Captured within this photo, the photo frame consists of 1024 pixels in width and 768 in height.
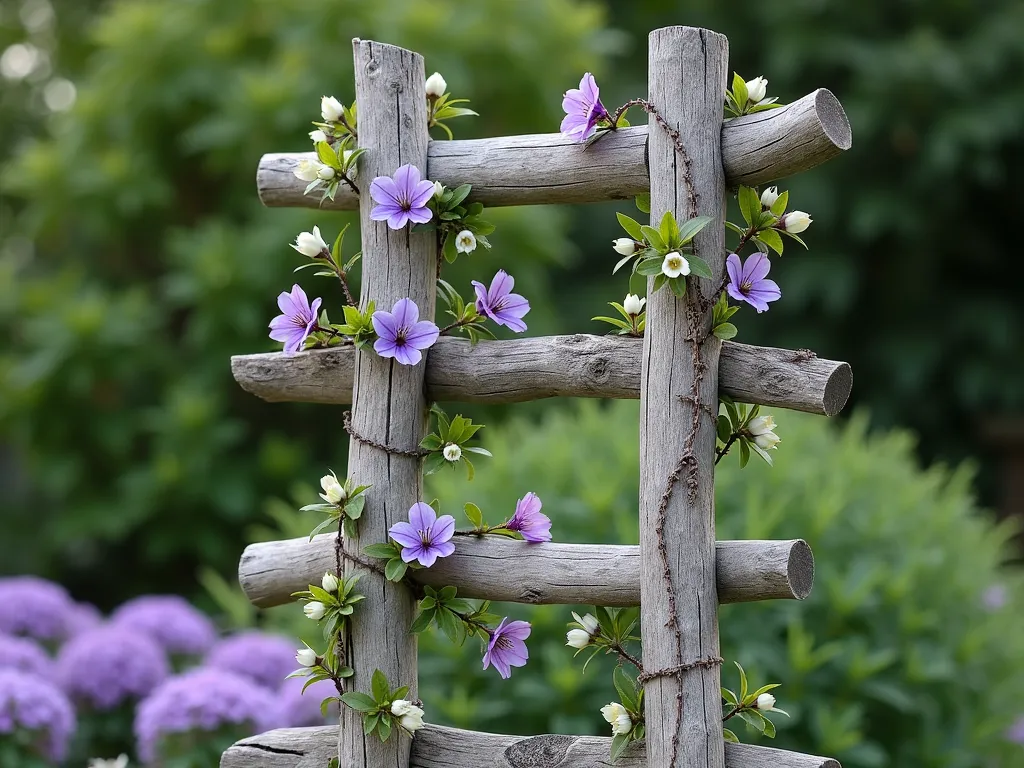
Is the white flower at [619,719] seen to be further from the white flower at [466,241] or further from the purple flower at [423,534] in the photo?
the white flower at [466,241]

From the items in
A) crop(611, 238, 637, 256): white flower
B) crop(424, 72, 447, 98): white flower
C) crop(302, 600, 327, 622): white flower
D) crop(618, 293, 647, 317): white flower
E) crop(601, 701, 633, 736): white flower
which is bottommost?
crop(601, 701, 633, 736): white flower

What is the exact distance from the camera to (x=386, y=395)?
1581 millimetres

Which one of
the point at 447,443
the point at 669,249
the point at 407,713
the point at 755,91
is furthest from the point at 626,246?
the point at 407,713

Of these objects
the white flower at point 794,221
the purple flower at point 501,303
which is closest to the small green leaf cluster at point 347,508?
the purple flower at point 501,303

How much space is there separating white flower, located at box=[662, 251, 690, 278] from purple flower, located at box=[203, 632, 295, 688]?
5.30ft

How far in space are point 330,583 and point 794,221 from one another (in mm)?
809

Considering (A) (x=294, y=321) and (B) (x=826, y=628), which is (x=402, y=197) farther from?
(B) (x=826, y=628)

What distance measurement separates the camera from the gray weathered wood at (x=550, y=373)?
138 centimetres

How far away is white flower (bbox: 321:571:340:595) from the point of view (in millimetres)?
1521

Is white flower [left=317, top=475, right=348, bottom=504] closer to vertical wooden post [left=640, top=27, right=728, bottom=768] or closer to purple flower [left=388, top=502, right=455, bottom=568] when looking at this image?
purple flower [left=388, top=502, right=455, bottom=568]

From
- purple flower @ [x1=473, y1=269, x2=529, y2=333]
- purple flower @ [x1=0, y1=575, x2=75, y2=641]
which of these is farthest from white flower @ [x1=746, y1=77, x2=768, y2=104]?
purple flower @ [x1=0, y1=575, x2=75, y2=641]

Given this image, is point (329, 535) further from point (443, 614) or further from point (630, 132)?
point (630, 132)

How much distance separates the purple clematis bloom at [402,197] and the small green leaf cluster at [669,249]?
29 cm

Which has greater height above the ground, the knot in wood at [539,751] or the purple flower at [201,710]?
the purple flower at [201,710]
